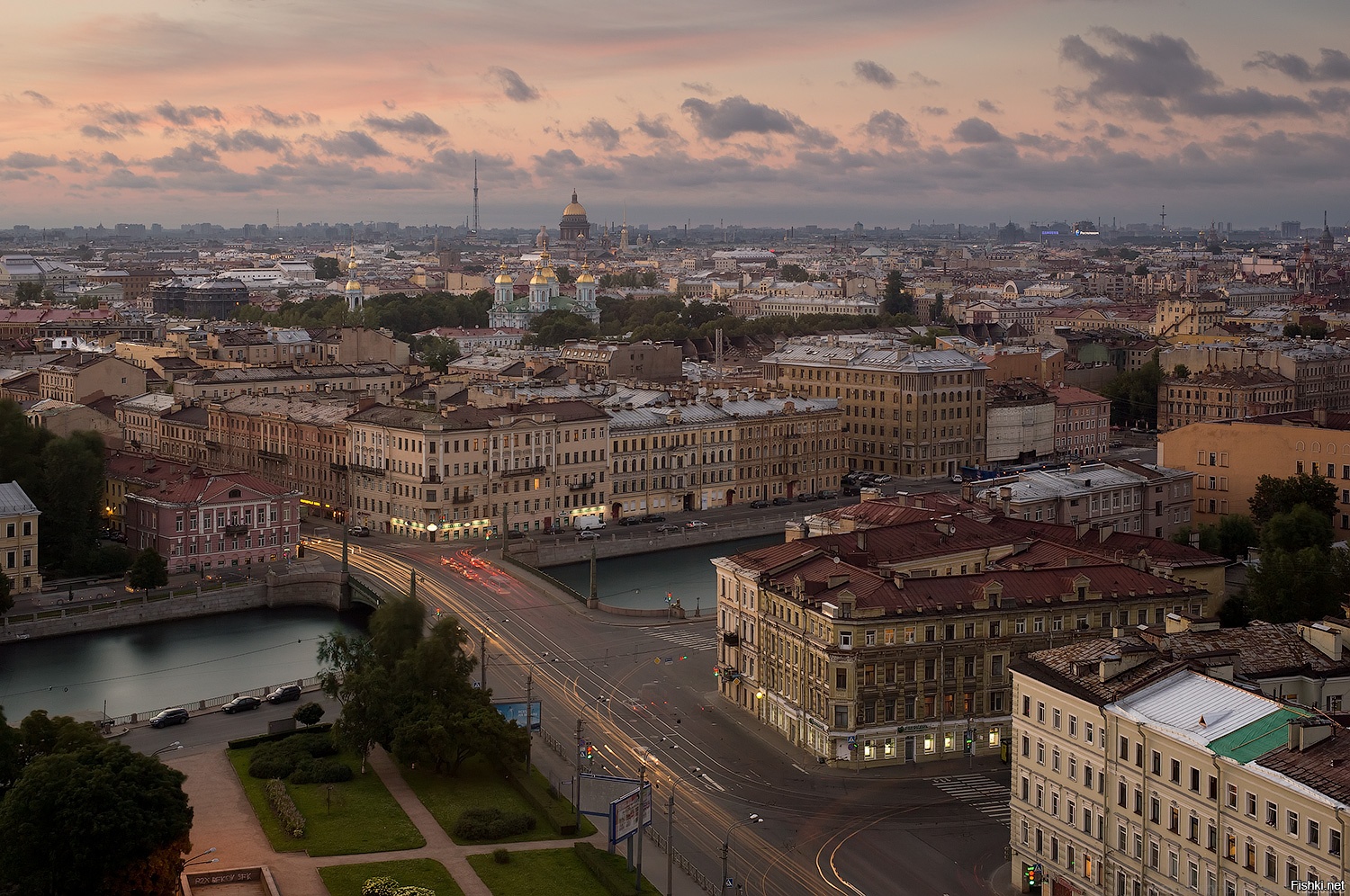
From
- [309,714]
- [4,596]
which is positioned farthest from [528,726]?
[4,596]

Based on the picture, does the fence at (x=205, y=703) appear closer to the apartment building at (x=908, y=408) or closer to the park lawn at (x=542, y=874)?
the park lawn at (x=542, y=874)

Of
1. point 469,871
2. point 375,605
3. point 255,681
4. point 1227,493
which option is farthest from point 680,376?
point 469,871

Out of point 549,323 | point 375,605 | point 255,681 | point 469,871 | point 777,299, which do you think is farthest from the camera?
point 777,299

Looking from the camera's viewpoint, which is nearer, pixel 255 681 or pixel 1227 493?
pixel 255 681

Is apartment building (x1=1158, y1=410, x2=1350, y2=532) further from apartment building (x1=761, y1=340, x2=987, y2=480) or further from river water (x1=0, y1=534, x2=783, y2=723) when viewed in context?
river water (x1=0, y1=534, x2=783, y2=723)

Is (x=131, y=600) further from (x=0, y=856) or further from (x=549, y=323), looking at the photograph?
(x=549, y=323)

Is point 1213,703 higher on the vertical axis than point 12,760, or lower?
higher

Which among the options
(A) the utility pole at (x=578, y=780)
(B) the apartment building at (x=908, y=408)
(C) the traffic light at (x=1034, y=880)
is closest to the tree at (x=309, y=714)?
(A) the utility pole at (x=578, y=780)
